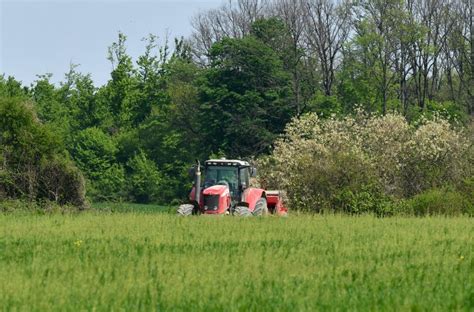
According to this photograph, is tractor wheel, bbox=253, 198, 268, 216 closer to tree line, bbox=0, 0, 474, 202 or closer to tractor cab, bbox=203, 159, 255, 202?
tractor cab, bbox=203, 159, 255, 202

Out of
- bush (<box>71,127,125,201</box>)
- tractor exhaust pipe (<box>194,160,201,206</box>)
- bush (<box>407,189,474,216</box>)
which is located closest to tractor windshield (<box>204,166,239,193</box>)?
tractor exhaust pipe (<box>194,160,201,206</box>)

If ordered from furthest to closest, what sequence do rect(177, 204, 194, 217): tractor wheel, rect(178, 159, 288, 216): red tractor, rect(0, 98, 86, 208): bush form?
rect(0, 98, 86, 208): bush < rect(178, 159, 288, 216): red tractor < rect(177, 204, 194, 217): tractor wheel

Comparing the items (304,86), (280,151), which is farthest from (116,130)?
(280,151)

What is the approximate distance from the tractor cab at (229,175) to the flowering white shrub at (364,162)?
362 inches

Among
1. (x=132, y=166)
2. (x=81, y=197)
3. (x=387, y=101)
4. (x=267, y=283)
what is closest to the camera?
(x=267, y=283)

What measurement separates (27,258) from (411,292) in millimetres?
7827

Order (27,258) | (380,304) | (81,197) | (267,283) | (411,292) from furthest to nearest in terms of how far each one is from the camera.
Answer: (81,197), (27,258), (267,283), (411,292), (380,304)

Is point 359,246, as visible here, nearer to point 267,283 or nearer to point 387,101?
point 267,283

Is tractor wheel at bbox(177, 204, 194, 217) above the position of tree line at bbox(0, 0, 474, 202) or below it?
below

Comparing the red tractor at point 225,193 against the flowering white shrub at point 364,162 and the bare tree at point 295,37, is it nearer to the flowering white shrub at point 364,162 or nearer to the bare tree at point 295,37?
the flowering white shrub at point 364,162

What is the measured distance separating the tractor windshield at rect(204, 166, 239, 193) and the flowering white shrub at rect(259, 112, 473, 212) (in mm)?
9296

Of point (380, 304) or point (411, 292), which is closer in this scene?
point (380, 304)

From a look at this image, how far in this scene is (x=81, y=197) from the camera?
143ft

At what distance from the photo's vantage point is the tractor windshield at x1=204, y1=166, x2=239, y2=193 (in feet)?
105
